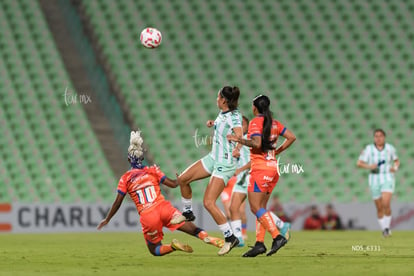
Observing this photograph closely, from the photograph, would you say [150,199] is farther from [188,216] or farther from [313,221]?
[313,221]

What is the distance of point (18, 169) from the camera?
2016 cm

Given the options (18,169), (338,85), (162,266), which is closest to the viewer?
(162,266)

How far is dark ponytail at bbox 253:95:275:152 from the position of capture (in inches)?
382

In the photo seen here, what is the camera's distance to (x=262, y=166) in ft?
32.3

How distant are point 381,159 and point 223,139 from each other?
6.69 meters

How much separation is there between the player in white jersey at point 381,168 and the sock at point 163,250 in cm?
707

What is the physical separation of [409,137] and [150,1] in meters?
7.54

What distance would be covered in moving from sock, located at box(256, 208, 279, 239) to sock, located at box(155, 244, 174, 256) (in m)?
1.07

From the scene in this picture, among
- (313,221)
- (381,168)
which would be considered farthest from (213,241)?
(313,221)

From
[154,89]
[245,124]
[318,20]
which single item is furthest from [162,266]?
[318,20]

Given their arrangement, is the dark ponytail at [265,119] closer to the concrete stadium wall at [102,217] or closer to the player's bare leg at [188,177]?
the player's bare leg at [188,177]

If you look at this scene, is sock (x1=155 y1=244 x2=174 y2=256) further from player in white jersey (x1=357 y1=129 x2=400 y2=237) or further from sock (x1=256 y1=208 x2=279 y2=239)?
player in white jersey (x1=357 y1=129 x2=400 y2=237)

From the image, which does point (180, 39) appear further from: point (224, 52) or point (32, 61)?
point (32, 61)

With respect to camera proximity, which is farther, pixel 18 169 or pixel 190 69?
pixel 190 69
